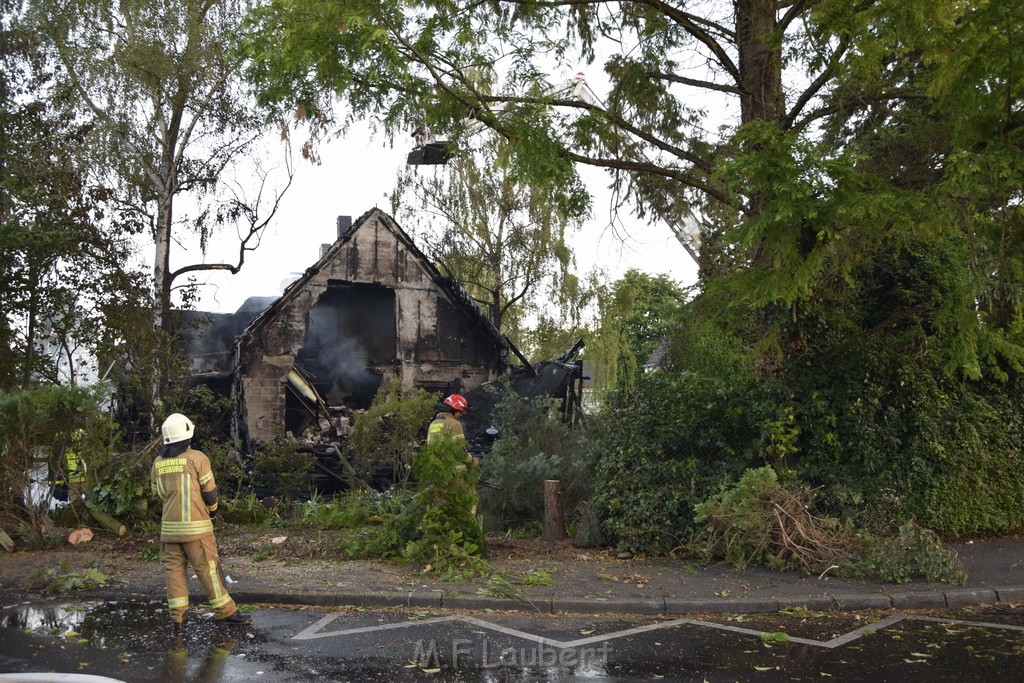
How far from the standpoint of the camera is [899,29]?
9.08m

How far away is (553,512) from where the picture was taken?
1180 centimetres

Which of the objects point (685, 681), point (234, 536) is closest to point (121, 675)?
point (685, 681)

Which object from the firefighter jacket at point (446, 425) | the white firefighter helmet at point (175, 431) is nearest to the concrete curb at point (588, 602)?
the white firefighter helmet at point (175, 431)

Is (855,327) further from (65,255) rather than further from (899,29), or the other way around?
(65,255)

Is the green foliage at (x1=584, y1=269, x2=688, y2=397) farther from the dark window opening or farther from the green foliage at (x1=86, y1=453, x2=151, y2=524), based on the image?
the green foliage at (x1=86, y1=453, x2=151, y2=524)

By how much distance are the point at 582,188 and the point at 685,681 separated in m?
8.03

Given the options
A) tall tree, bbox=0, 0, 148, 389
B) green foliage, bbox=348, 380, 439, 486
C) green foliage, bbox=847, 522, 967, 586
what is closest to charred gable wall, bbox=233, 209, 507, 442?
tall tree, bbox=0, 0, 148, 389

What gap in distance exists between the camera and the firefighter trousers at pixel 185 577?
6.88 metres

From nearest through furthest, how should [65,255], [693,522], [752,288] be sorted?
1. [752,288]
2. [693,522]
3. [65,255]

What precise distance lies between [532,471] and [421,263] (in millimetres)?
12620

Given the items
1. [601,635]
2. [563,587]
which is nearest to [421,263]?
[563,587]

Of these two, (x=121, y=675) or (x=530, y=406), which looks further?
(x=530, y=406)

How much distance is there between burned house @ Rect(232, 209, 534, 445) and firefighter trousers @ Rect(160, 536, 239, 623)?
1518 centimetres

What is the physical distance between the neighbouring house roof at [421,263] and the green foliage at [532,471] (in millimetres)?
8753
